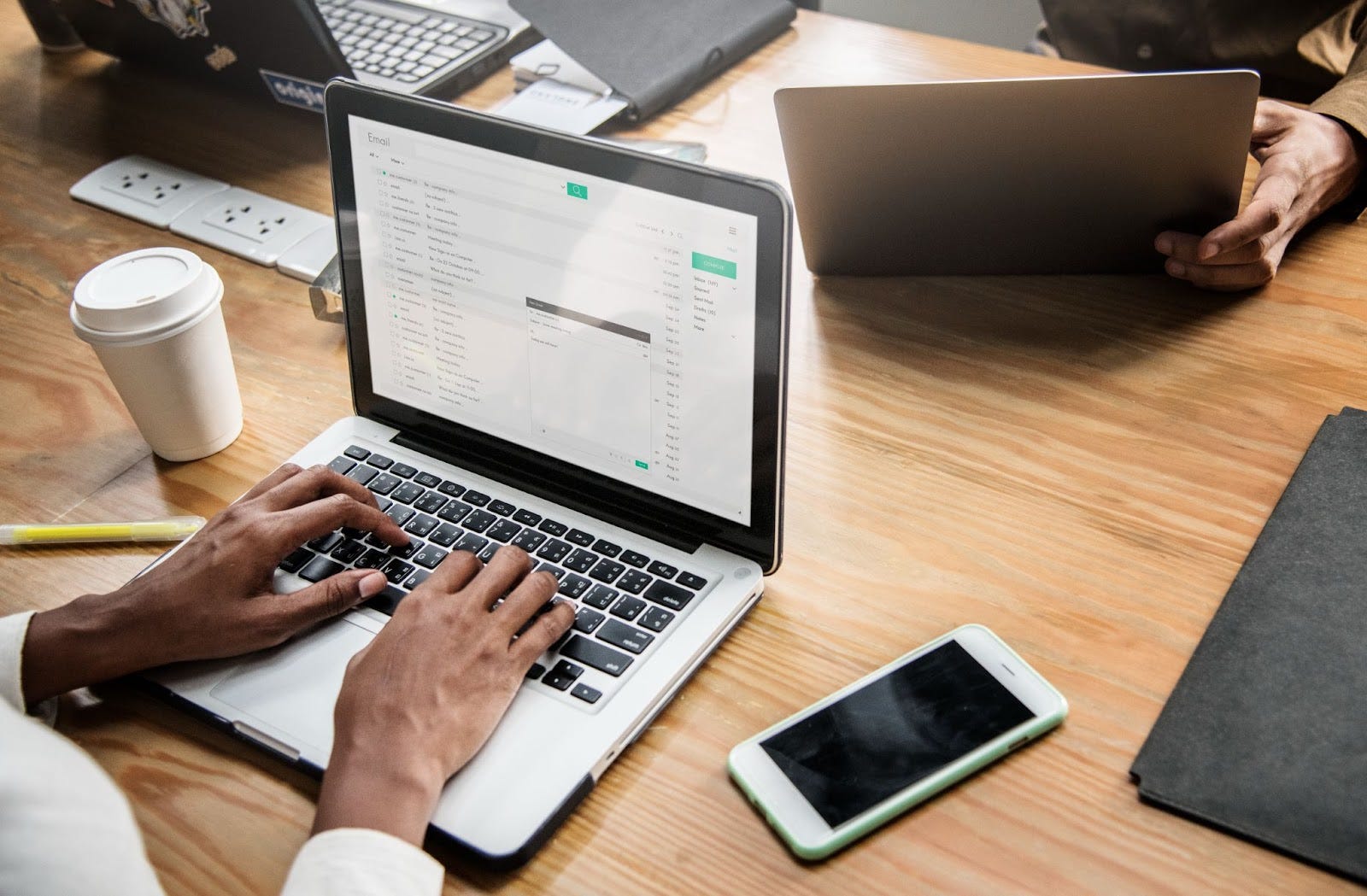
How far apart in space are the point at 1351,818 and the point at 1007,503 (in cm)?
30

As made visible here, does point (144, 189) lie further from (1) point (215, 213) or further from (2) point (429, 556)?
(2) point (429, 556)

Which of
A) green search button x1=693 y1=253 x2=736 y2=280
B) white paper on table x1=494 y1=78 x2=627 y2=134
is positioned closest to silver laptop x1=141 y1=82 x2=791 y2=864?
green search button x1=693 y1=253 x2=736 y2=280

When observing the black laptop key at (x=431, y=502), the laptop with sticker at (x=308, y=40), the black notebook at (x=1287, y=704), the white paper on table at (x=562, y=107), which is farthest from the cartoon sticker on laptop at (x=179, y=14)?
the black notebook at (x=1287, y=704)

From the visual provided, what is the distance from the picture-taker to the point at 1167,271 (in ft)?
3.37

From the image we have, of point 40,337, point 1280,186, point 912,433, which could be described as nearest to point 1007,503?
point 912,433

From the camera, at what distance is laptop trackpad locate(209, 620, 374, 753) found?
69 centimetres

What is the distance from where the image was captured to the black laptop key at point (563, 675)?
2.28 ft

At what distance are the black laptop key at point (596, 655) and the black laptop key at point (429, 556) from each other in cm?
12

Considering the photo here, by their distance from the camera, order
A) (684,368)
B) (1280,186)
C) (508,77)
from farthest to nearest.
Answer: (508,77), (1280,186), (684,368)

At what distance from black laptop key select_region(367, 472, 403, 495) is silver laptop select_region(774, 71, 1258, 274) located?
0.43 metres

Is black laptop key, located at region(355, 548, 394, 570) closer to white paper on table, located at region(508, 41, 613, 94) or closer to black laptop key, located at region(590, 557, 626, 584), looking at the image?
black laptop key, located at region(590, 557, 626, 584)

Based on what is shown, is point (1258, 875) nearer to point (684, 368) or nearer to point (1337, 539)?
point (1337, 539)

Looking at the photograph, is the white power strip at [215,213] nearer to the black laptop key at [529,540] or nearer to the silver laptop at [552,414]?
the silver laptop at [552,414]

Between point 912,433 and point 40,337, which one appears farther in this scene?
point 40,337
